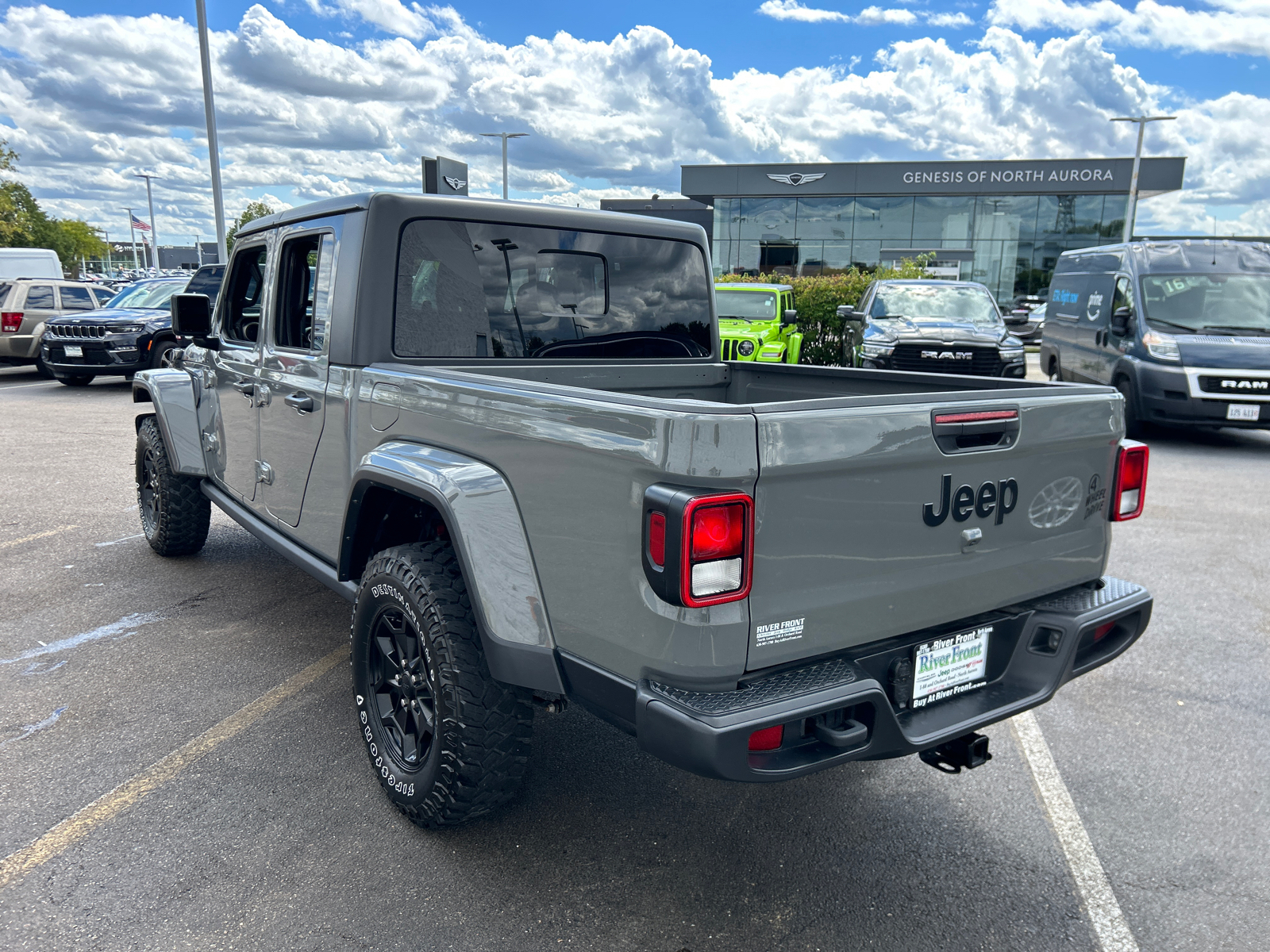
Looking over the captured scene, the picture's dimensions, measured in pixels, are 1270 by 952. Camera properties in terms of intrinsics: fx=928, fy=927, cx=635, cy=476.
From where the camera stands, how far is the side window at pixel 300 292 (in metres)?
3.57

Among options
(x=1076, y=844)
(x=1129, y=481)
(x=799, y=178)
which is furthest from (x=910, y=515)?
(x=799, y=178)

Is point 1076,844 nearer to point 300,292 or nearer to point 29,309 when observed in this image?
point 300,292

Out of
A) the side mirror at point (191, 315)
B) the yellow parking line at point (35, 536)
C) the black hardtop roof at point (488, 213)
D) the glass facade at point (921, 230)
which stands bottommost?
the yellow parking line at point (35, 536)

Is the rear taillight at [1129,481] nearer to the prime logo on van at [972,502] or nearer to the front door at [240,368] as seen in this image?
the prime logo on van at [972,502]

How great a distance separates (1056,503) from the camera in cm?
275

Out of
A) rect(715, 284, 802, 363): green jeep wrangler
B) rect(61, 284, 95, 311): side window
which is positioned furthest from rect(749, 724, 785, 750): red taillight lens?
rect(61, 284, 95, 311): side window

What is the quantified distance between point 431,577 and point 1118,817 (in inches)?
92.5

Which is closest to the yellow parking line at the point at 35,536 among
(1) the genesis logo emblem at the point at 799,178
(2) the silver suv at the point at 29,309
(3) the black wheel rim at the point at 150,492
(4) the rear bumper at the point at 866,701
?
(3) the black wheel rim at the point at 150,492

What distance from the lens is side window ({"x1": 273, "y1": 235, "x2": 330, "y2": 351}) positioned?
3567mm

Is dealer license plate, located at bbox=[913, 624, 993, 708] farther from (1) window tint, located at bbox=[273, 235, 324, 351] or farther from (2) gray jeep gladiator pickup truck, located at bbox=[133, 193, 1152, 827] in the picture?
(1) window tint, located at bbox=[273, 235, 324, 351]

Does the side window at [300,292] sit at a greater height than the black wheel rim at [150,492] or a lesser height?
greater

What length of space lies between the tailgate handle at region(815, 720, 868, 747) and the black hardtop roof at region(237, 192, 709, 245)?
2.26 meters

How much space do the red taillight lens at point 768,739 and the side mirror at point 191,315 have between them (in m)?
3.61

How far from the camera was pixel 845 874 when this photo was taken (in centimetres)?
271
